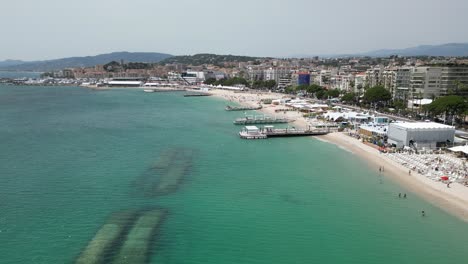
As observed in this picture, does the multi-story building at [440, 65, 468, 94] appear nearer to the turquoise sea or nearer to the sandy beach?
the sandy beach

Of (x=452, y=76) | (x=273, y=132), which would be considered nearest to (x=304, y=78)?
(x=452, y=76)

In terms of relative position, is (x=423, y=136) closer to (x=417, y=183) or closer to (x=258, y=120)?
(x=417, y=183)

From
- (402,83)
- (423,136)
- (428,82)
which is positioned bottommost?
(423,136)

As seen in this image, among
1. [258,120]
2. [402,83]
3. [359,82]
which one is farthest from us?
[359,82]

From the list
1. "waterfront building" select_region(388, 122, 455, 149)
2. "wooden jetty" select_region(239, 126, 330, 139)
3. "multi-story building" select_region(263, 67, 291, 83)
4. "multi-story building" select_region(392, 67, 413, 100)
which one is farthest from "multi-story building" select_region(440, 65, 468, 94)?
"multi-story building" select_region(263, 67, 291, 83)

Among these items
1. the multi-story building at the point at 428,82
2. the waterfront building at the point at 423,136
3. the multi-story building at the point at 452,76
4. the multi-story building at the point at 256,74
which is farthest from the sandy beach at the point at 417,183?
the multi-story building at the point at 256,74

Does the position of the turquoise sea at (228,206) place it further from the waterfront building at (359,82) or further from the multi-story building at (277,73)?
the multi-story building at (277,73)

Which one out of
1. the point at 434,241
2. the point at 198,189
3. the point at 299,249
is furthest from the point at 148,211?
the point at 434,241
